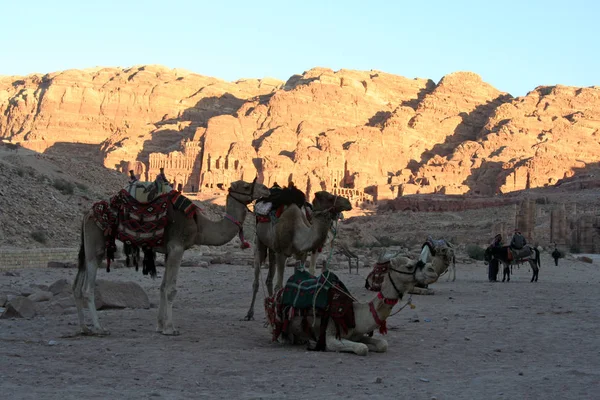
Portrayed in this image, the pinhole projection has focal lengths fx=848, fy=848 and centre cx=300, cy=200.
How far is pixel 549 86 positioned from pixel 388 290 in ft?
415

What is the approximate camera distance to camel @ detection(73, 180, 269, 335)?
8555 millimetres

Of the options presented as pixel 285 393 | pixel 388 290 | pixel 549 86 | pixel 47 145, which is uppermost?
pixel 549 86

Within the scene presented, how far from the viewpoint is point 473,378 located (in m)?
6.68

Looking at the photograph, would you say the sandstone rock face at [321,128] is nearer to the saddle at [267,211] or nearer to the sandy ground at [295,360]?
the saddle at [267,211]

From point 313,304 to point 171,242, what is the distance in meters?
1.79

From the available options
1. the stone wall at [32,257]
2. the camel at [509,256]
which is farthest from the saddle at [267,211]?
the camel at [509,256]

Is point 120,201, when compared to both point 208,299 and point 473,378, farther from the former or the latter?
point 208,299

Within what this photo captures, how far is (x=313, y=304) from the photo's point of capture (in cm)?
775

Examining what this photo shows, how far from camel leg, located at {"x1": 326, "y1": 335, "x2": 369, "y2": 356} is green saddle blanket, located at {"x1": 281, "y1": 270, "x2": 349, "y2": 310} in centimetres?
32

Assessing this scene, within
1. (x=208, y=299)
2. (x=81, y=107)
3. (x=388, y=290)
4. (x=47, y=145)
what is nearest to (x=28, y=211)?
(x=208, y=299)

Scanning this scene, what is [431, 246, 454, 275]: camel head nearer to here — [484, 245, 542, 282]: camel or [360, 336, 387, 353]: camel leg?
[360, 336, 387, 353]: camel leg

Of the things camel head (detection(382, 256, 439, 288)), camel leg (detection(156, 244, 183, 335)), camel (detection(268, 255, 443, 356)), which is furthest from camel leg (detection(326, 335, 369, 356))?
camel leg (detection(156, 244, 183, 335))

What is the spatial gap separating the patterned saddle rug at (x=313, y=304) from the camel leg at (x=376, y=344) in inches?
11.5

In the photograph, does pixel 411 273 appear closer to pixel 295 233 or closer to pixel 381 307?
pixel 381 307
